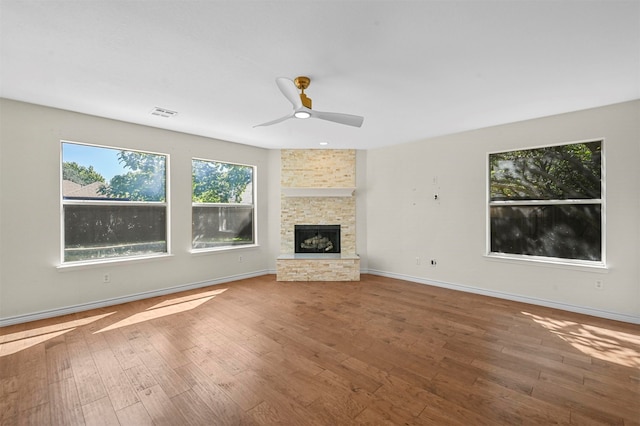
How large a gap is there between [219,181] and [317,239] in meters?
2.28

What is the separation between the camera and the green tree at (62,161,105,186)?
11.8 feet

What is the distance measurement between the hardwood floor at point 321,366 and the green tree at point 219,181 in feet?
6.70

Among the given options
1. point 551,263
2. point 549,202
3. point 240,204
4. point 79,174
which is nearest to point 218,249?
point 240,204

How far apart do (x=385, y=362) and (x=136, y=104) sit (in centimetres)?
391

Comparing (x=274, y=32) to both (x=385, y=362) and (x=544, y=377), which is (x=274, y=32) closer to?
(x=385, y=362)

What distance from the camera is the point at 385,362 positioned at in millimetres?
2379

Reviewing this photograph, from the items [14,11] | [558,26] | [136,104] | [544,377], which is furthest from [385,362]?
[136,104]

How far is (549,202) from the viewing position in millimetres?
3855

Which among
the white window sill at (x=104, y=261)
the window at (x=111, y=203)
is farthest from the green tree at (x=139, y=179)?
the white window sill at (x=104, y=261)

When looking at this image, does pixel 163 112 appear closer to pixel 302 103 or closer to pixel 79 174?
pixel 79 174

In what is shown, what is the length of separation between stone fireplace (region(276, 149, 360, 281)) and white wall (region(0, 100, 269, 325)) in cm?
208

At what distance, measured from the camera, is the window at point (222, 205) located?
192 inches

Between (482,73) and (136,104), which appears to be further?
(136,104)

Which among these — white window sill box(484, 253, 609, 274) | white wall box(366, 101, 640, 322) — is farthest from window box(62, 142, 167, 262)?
white window sill box(484, 253, 609, 274)
